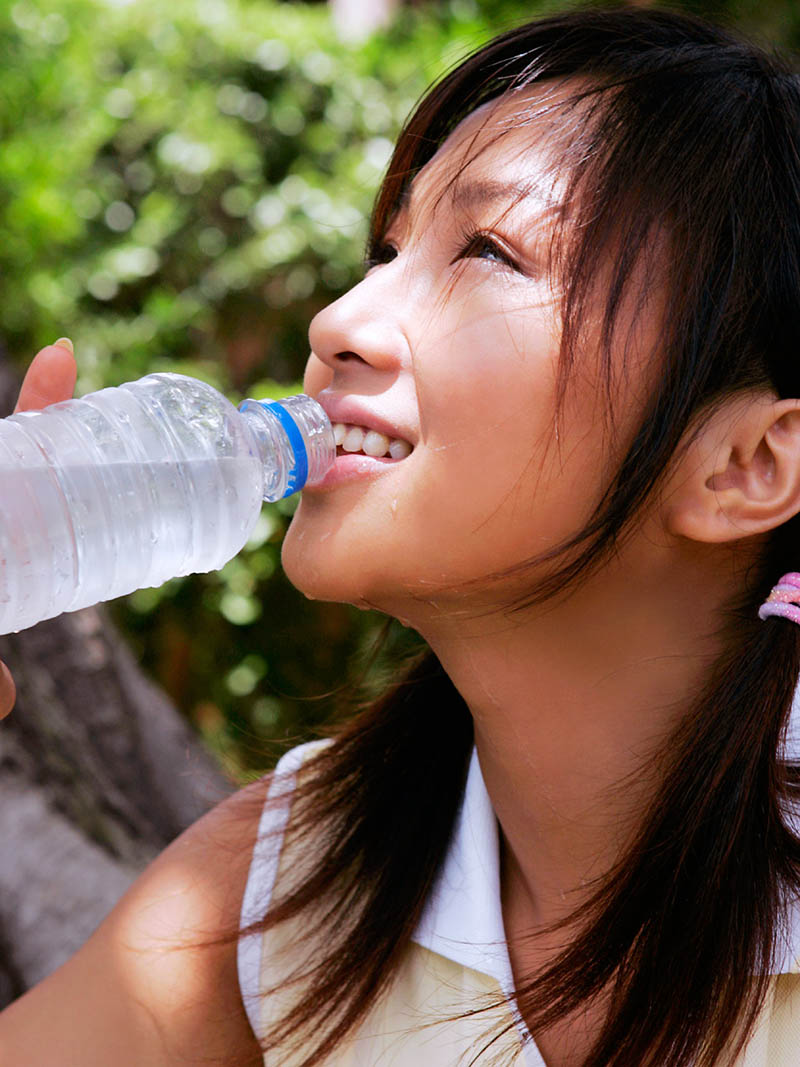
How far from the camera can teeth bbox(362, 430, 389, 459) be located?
5.65 feet

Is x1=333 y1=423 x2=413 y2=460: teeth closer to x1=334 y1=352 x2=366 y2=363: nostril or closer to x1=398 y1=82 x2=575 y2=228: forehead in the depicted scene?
x1=334 y1=352 x2=366 y2=363: nostril

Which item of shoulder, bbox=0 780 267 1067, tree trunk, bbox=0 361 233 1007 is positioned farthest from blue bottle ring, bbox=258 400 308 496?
tree trunk, bbox=0 361 233 1007

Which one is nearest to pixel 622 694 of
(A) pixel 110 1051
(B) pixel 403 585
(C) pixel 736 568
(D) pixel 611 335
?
(C) pixel 736 568

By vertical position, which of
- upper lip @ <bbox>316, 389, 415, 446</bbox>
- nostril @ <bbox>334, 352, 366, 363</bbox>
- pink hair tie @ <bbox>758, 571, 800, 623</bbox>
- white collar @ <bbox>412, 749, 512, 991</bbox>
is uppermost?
nostril @ <bbox>334, 352, 366, 363</bbox>

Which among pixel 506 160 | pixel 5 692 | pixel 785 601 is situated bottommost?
pixel 5 692

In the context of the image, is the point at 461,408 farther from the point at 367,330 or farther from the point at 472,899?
the point at 472,899

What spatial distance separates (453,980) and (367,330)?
992 mm

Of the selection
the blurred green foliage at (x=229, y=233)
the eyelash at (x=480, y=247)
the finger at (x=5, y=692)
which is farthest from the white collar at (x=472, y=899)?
the blurred green foliage at (x=229, y=233)

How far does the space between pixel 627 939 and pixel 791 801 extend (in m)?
0.30

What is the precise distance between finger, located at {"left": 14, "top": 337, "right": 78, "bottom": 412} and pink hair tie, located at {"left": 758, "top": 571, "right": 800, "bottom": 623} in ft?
3.48

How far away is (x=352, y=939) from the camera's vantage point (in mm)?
2027

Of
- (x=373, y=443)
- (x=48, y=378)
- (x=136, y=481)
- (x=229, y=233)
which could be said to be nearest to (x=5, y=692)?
(x=136, y=481)

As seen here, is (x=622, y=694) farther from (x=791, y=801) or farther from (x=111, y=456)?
(x=111, y=456)

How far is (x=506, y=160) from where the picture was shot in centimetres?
174
